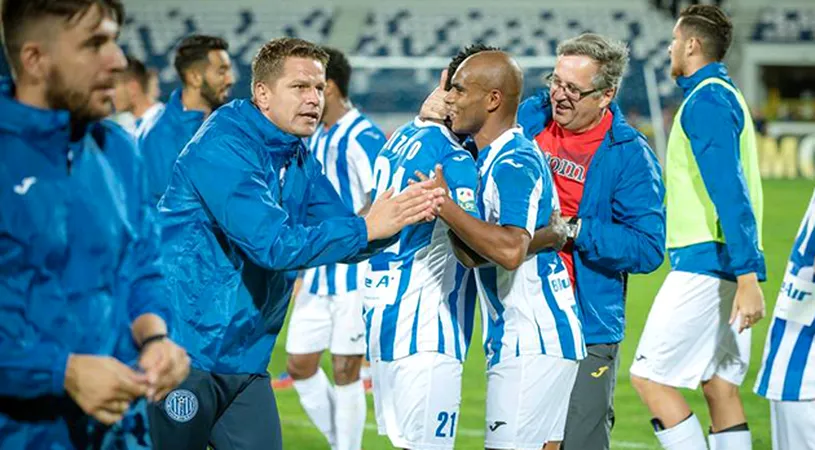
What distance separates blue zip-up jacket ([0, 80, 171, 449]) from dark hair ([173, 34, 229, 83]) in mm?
4637

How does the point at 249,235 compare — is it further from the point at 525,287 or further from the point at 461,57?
the point at 461,57

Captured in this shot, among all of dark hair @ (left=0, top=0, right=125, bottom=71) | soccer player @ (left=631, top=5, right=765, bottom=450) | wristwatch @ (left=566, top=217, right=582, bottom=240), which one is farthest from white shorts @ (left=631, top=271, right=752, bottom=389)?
dark hair @ (left=0, top=0, right=125, bottom=71)

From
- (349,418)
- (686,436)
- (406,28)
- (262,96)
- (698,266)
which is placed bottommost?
(349,418)

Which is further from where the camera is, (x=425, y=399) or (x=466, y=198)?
(x=425, y=399)

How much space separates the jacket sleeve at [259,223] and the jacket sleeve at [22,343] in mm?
1085

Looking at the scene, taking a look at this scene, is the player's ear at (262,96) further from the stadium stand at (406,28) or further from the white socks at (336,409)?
the stadium stand at (406,28)

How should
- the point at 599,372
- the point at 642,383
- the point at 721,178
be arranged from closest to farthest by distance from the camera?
1. the point at 599,372
2. the point at 721,178
3. the point at 642,383

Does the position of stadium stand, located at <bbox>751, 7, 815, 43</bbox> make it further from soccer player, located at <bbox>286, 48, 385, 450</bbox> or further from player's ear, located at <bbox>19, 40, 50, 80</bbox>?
player's ear, located at <bbox>19, 40, 50, 80</bbox>

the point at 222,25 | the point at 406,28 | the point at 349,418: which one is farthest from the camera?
the point at 406,28

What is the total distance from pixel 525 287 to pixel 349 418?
2.72m

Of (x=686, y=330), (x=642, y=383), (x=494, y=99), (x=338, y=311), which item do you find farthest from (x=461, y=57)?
(x=338, y=311)

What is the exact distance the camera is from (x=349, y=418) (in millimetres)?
7199

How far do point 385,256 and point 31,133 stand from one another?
2022 millimetres

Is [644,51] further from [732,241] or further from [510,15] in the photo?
[732,241]
